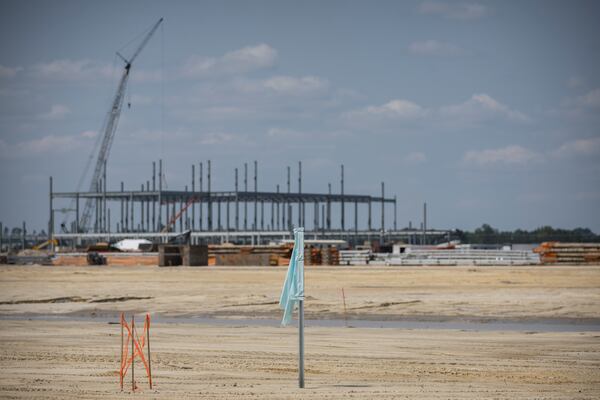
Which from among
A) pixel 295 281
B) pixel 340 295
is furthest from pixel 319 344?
pixel 340 295

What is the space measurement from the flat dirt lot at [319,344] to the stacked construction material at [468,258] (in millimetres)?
26791

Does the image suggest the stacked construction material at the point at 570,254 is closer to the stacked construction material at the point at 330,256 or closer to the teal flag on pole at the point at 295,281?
the stacked construction material at the point at 330,256

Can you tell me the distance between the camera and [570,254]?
76.6m

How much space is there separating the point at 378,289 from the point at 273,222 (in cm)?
13000

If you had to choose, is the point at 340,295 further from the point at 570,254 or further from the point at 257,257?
the point at 257,257

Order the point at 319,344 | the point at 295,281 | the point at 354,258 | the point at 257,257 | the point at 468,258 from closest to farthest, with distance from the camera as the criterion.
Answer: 1. the point at 295,281
2. the point at 319,344
3. the point at 468,258
4. the point at 257,257
5. the point at 354,258

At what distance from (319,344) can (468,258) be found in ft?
195

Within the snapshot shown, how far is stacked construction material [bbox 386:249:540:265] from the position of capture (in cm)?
7781

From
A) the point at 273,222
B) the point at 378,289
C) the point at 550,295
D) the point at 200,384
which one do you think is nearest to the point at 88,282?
the point at 378,289

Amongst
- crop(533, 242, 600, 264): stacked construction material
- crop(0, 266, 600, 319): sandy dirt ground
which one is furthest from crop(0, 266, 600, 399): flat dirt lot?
crop(533, 242, 600, 264): stacked construction material

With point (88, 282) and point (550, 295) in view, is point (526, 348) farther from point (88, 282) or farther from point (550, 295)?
point (88, 282)

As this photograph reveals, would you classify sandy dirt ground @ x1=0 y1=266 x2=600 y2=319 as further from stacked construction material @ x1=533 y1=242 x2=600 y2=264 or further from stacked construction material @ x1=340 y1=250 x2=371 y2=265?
stacked construction material @ x1=340 y1=250 x2=371 y2=265

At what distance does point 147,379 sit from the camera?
1825 cm

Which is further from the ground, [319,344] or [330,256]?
[330,256]
